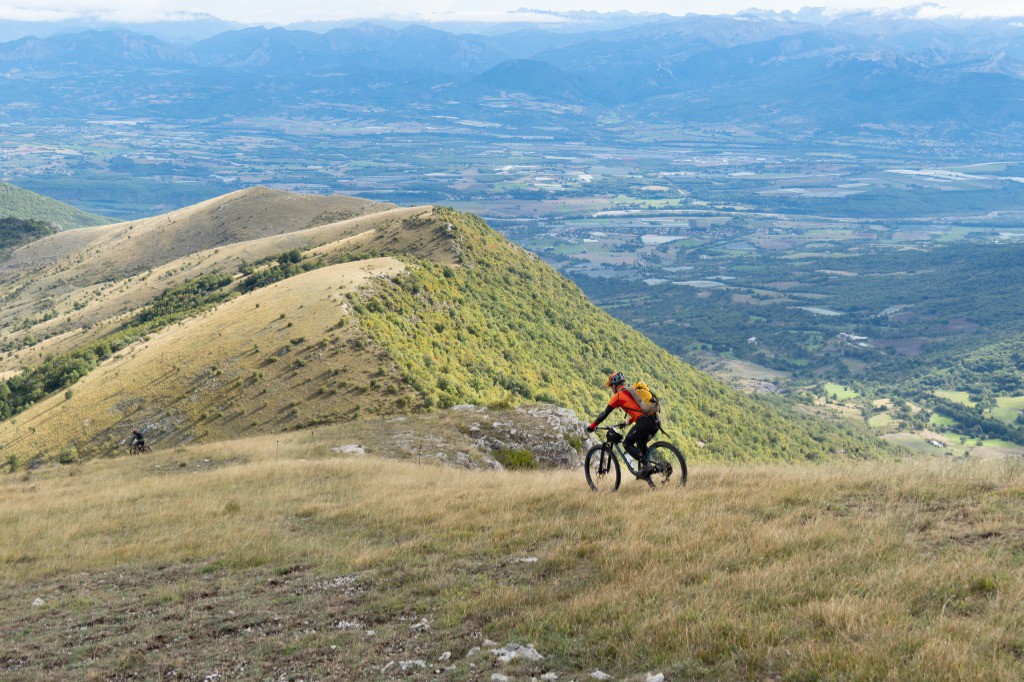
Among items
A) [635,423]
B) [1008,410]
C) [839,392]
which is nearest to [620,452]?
[635,423]

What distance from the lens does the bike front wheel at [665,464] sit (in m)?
17.0

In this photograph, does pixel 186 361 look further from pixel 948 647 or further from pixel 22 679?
pixel 948 647

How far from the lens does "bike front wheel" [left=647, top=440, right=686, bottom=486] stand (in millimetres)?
16969

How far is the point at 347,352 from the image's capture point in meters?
47.2

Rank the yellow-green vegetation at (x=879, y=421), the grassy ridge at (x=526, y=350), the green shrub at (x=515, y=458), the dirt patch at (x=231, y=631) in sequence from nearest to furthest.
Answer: the dirt patch at (x=231, y=631), the green shrub at (x=515, y=458), the grassy ridge at (x=526, y=350), the yellow-green vegetation at (x=879, y=421)

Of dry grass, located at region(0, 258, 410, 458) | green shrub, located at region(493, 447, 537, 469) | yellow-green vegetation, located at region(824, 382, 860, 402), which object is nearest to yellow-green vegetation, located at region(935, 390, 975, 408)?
yellow-green vegetation, located at region(824, 382, 860, 402)

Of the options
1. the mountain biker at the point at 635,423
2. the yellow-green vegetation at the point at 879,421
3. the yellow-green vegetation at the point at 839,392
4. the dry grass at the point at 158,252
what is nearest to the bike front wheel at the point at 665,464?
the mountain biker at the point at 635,423

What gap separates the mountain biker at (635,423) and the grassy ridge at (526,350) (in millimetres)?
22726

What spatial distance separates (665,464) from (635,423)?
1.20 metres

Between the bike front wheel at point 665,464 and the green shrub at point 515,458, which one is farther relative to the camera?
the green shrub at point 515,458

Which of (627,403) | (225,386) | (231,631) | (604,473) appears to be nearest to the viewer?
(231,631)

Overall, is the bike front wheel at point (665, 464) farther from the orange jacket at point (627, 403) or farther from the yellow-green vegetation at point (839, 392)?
the yellow-green vegetation at point (839, 392)

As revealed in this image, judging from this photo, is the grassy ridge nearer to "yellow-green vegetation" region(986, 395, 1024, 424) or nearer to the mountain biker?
the mountain biker

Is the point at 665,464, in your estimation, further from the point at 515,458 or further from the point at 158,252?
the point at 158,252
